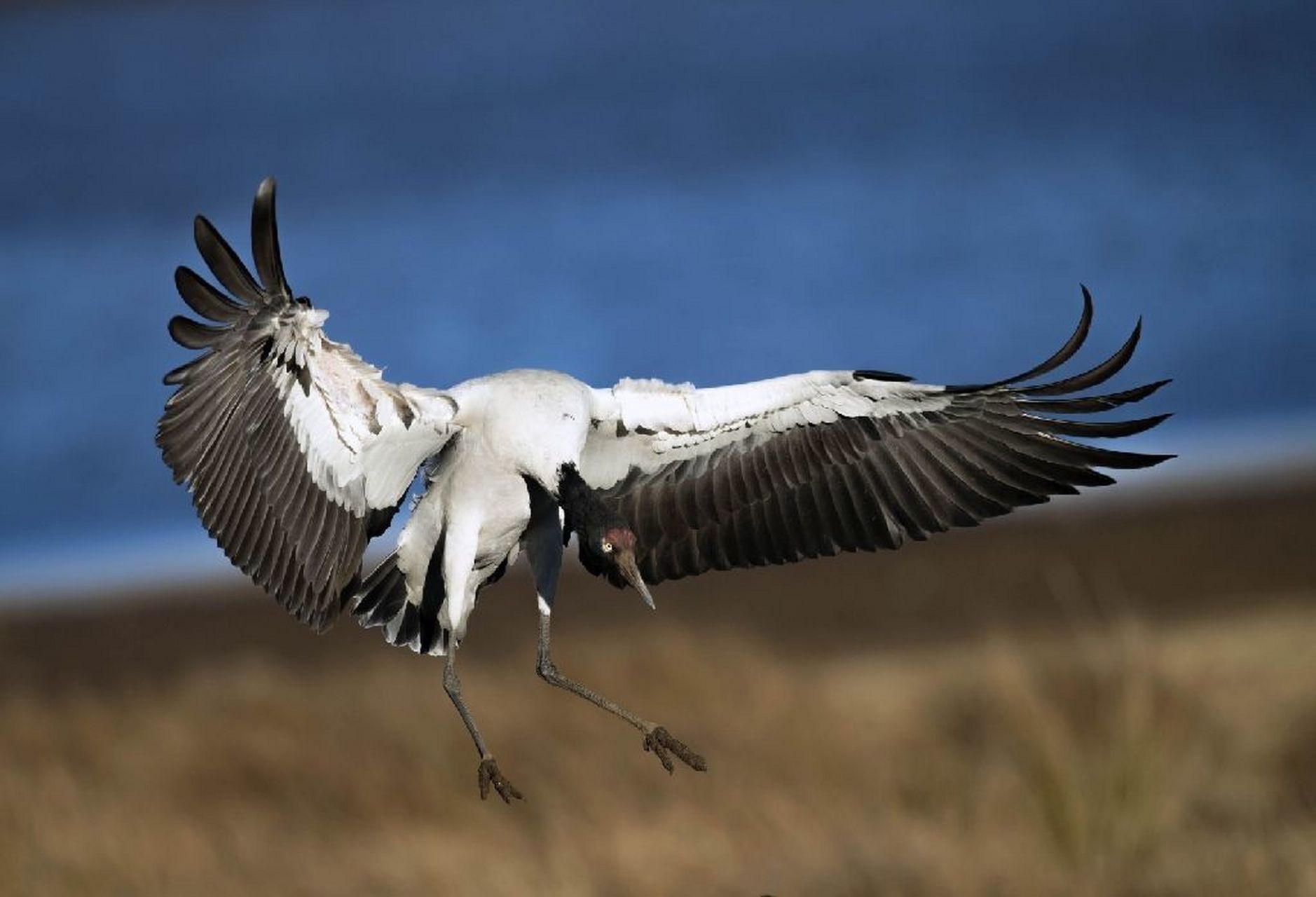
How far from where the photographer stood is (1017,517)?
1911 cm

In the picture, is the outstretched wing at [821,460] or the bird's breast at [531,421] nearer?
the bird's breast at [531,421]

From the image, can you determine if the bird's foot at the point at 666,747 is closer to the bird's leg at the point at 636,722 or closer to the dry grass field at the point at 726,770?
the bird's leg at the point at 636,722

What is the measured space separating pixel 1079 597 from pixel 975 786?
4.49 m

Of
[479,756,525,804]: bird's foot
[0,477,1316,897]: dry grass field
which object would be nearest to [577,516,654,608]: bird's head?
[479,756,525,804]: bird's foot

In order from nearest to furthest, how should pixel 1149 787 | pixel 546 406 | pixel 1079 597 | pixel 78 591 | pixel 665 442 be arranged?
pixel 546 406 < pixel 665 442 < pixel 1149 787 < pixel 1079 597 < pixel 78 591

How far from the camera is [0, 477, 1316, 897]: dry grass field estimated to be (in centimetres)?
963

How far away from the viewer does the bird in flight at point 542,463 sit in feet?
24.1

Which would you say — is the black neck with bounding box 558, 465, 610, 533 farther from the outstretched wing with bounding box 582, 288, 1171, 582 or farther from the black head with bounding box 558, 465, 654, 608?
the outstretched wing with bounding box 582, 288, 1171, 582

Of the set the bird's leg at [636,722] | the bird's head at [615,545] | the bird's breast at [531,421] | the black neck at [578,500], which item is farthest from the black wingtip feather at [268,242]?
the bird's leg at [636,722]

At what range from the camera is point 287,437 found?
748 centimetres

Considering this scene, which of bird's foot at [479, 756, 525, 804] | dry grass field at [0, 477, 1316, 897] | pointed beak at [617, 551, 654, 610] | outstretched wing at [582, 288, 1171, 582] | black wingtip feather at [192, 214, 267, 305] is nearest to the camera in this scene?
black wingtip feather at [192, 214, 267, 305]

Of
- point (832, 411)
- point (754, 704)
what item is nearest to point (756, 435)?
point (832, 411)

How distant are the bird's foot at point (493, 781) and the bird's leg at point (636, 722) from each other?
48 cm

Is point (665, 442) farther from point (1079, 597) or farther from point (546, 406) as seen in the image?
point (1079, 597)
